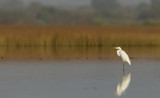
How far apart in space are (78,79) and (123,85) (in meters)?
1.23

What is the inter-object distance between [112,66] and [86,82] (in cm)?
375

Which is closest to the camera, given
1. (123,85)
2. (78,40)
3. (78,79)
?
(123,85)

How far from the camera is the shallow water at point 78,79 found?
32.0 feet

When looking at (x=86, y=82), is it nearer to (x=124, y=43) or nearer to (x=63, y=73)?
(x=63, y=73)

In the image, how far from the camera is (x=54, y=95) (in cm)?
955

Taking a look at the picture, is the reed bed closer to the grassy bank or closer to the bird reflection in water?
the grassy bank

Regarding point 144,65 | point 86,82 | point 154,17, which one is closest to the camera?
point 86,82

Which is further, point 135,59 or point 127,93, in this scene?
point 135,59

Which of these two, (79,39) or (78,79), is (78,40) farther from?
(78,79)

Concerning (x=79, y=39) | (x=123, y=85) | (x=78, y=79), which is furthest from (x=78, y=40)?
(x=123, y=85)

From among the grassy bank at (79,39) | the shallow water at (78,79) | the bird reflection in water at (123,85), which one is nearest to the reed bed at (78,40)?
the grassy bank at (79,39)

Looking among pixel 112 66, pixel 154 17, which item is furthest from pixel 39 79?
pixel 154 17

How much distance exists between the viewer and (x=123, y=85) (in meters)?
10.8

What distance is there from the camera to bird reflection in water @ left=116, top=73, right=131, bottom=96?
991cm
